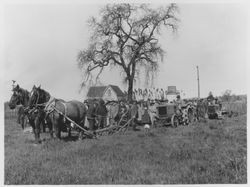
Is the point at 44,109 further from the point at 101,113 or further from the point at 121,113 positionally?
the point at 121,113

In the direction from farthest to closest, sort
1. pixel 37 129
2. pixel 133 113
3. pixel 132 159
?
1. pixel 133 113
2. pixel 37 129
3. pixel 132 159

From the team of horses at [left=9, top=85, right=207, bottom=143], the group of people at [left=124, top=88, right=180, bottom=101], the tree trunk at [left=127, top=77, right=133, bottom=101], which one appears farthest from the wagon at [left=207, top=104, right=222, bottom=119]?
the team of horses at [left=9, top=85, right=207, bottom=143]

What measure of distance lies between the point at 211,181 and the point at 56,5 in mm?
5088

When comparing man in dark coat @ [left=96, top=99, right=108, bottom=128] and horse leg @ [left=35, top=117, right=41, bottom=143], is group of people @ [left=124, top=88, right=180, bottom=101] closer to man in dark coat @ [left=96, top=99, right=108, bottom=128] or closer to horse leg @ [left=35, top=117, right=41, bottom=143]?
man in dark coat @ [left=96, top=99, right=108, bottom=128]

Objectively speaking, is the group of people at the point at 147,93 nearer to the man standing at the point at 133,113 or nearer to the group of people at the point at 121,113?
the group of people at the point at 121,113

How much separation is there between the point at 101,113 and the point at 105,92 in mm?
1528

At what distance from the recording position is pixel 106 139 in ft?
26.1

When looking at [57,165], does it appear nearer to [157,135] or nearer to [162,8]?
[157,135]

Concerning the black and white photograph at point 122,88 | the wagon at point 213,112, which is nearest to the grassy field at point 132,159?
the black and white photograph at point 122,88

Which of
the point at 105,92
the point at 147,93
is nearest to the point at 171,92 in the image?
the point at 147,93

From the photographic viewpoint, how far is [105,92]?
845 cm

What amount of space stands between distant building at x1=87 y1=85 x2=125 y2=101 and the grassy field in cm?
117


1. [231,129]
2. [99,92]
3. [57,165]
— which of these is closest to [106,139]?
[99,92]

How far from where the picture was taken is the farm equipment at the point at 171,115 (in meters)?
11.1
